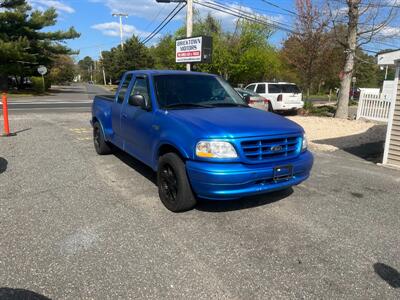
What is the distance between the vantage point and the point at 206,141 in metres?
4.03

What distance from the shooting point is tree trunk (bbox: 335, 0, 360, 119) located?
16219 mm

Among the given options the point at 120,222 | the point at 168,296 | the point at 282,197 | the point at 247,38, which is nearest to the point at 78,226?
the point at 120,222

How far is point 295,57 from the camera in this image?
21422 millimetres

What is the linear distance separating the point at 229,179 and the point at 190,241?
30.8 inches

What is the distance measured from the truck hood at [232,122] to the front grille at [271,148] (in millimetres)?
88

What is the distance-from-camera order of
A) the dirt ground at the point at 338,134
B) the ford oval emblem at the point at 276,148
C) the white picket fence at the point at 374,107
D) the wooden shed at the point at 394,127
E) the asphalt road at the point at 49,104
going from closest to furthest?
the ford oval emblem at the point at 276,148 < the wooden shed at the point at 394,127 < the dirt ground at the point at 338,134 < the white picket fence at the point at 374,107 < the asphalt road at the point at 49,104

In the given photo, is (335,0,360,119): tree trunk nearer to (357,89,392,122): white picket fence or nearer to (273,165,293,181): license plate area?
(357,89,392,122): white picket fence

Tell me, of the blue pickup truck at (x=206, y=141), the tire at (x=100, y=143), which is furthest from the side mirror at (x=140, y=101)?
the tire at (x=100, y=143)

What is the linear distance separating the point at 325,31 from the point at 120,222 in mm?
18801

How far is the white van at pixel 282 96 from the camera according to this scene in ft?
61.6

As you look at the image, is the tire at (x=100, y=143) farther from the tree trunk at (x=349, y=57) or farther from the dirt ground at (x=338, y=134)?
the tree trunk at (x=349, y=57)

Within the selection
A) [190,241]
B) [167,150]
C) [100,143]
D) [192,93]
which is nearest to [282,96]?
[100,143]

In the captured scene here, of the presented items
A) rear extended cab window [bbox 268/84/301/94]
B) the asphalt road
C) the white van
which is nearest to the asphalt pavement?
the white van

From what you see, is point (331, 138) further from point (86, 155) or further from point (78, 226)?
point (78, 226)
